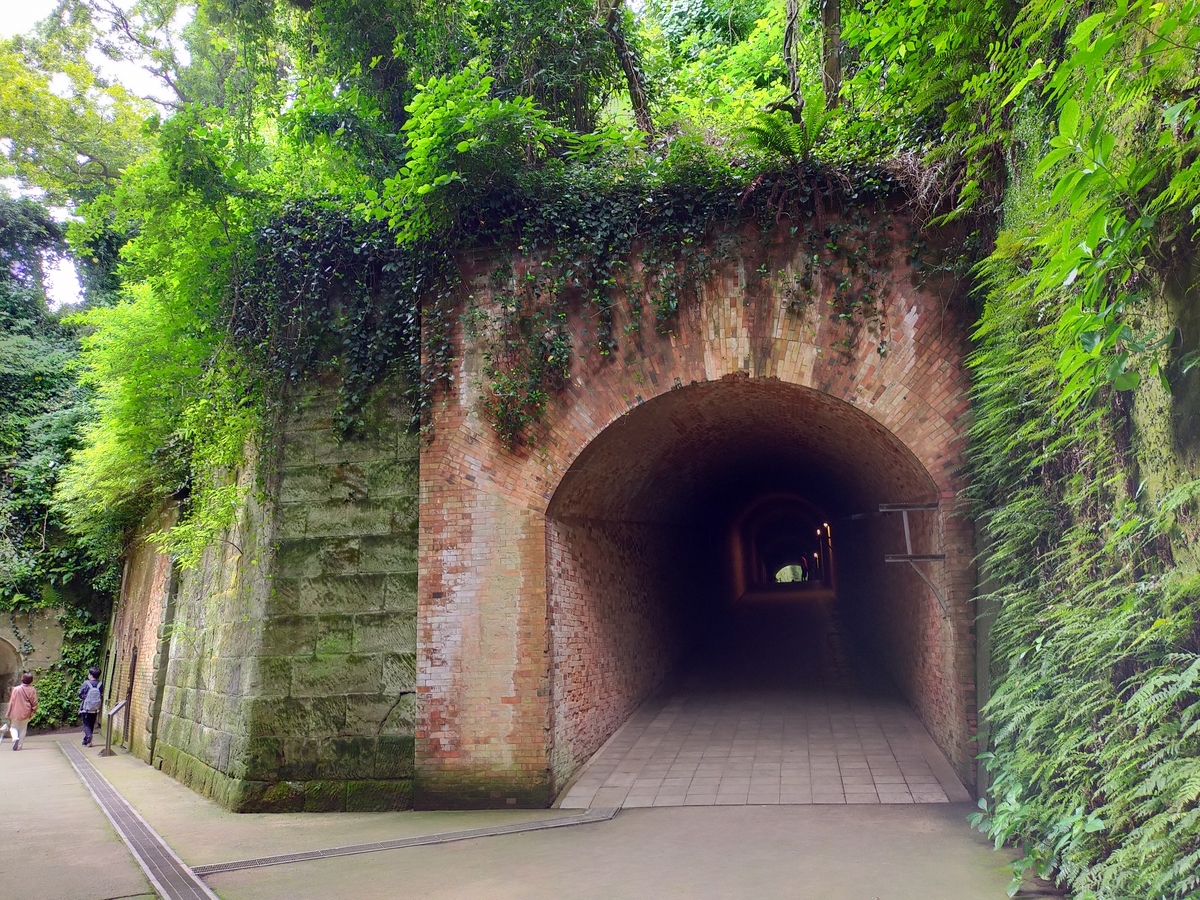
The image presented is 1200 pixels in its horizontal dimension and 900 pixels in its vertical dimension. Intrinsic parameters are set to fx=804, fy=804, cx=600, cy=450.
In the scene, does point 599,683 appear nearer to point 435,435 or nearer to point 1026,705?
point 435,435

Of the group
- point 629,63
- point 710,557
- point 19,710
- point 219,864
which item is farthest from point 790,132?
point 19,710

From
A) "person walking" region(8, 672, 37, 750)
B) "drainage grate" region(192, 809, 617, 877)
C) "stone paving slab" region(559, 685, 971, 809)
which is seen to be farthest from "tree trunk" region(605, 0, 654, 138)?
"person walking" region(8, 672, 37, 750)

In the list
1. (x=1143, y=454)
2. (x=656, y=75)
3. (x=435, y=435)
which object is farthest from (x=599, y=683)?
(x=656, y=75)

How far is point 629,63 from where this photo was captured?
10281mm

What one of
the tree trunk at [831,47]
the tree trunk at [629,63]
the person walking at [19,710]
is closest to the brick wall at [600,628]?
the tree trunk at [629,63]

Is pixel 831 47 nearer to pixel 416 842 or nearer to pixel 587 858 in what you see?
pixel 587 858

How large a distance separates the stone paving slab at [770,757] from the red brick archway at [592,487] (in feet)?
0.97

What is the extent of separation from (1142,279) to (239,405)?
856cm

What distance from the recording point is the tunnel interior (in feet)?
25.8

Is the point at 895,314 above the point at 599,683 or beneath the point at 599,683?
above

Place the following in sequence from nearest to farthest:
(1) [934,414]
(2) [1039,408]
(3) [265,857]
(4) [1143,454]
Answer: (4) [1143,454]
(2) [1039,408]
(3) [265,857]
(1) [934,414]

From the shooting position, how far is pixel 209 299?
9.64 metres

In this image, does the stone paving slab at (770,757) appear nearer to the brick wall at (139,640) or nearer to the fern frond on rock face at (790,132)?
the fern frond on rock face at (790,132)

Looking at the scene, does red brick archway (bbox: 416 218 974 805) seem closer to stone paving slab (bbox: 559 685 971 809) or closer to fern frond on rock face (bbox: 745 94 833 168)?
stone paving slab (bbox: 559 685 971 809)
